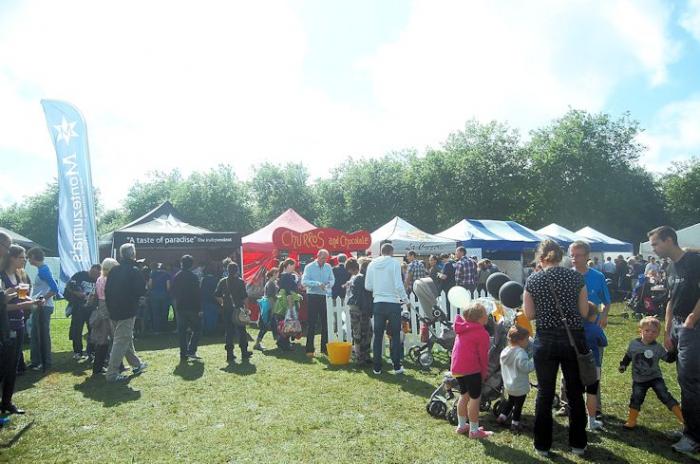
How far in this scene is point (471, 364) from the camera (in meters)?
4.11

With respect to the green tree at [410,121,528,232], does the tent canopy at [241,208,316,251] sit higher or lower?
lower

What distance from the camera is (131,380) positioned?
6.59 meters

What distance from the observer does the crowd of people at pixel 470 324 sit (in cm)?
365

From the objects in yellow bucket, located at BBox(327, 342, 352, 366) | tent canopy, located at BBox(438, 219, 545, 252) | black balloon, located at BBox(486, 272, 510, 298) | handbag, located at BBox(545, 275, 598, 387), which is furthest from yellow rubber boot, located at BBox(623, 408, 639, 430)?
tent canopy, located at BBox(438, 219, 545, 252)

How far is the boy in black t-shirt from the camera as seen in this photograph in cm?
366

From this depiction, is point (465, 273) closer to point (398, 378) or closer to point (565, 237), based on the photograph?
point (398, 378)

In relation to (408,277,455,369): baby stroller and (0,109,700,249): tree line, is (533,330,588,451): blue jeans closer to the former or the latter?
(408,277,455,369): baby stroller

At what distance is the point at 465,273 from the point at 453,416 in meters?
6.81

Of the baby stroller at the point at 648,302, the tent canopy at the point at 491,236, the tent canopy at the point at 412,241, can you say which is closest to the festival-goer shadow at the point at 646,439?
the baby stroller at the point at 648,302

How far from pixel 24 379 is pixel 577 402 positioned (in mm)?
7180

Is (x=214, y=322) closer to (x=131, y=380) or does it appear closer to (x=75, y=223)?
(x=75, y=223)

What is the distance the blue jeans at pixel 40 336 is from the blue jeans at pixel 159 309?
3.73 meters

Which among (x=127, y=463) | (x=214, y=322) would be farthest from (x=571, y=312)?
(x=214, y=322)

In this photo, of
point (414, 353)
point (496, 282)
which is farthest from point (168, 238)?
point (496, 282)
